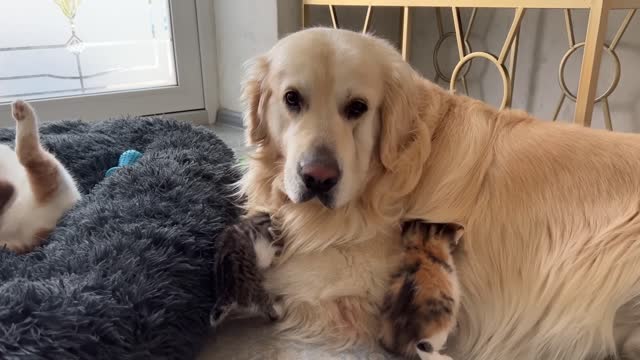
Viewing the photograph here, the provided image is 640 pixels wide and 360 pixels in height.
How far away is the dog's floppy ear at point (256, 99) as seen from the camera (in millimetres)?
1244

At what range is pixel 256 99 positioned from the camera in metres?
1.28

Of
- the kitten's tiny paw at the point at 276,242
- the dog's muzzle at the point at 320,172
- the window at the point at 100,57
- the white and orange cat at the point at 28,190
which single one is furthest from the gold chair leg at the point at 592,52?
the window at the point at 100,57

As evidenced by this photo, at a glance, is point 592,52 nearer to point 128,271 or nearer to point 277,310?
point 277,310

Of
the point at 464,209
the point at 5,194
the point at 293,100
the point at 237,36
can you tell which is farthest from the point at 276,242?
the point at 237,36

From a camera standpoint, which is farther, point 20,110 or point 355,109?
point 20,110

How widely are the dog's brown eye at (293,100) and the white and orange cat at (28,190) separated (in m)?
0.62

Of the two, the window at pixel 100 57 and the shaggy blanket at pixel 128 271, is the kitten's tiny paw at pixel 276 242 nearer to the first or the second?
the shaggy blanket at pixel 128 271

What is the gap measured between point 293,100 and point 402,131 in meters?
0.25

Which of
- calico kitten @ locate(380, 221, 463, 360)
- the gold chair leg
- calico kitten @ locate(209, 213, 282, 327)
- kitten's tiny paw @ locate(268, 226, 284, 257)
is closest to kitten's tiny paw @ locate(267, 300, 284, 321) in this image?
calico kitten @ locate(209, 213, 282, 327)

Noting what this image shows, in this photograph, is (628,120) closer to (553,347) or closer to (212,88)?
(553,347)

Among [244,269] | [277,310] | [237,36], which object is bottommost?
[277,310]

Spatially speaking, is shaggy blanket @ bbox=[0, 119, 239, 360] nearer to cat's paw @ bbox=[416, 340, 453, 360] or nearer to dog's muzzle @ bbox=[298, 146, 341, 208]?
dog's muzzle @ bbox=[298, 146, 341, 208]

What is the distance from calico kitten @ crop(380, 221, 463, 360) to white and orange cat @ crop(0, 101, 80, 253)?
87 centimetres

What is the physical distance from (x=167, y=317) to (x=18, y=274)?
343mm
